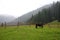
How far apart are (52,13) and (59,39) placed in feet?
361

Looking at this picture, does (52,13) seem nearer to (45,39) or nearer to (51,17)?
(51,17)

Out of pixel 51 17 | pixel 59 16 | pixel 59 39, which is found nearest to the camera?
pixel 59 39

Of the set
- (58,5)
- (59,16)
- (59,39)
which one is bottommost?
(59,39)

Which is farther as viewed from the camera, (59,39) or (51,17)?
(51,17)

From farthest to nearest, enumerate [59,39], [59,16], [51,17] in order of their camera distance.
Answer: [51,17] → [59,16] → [59,39]

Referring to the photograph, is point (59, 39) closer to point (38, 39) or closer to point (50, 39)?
point (50, 39)

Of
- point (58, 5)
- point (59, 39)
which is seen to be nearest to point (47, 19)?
point (58, 5)

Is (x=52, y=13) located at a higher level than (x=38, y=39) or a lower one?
higher

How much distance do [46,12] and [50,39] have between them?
104808 mm

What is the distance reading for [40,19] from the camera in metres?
116

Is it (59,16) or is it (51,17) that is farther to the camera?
(51,17)

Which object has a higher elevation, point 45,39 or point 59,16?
point 59,16

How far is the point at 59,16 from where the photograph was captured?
114m

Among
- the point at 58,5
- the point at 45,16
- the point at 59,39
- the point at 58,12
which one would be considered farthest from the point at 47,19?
the point at 59,39
